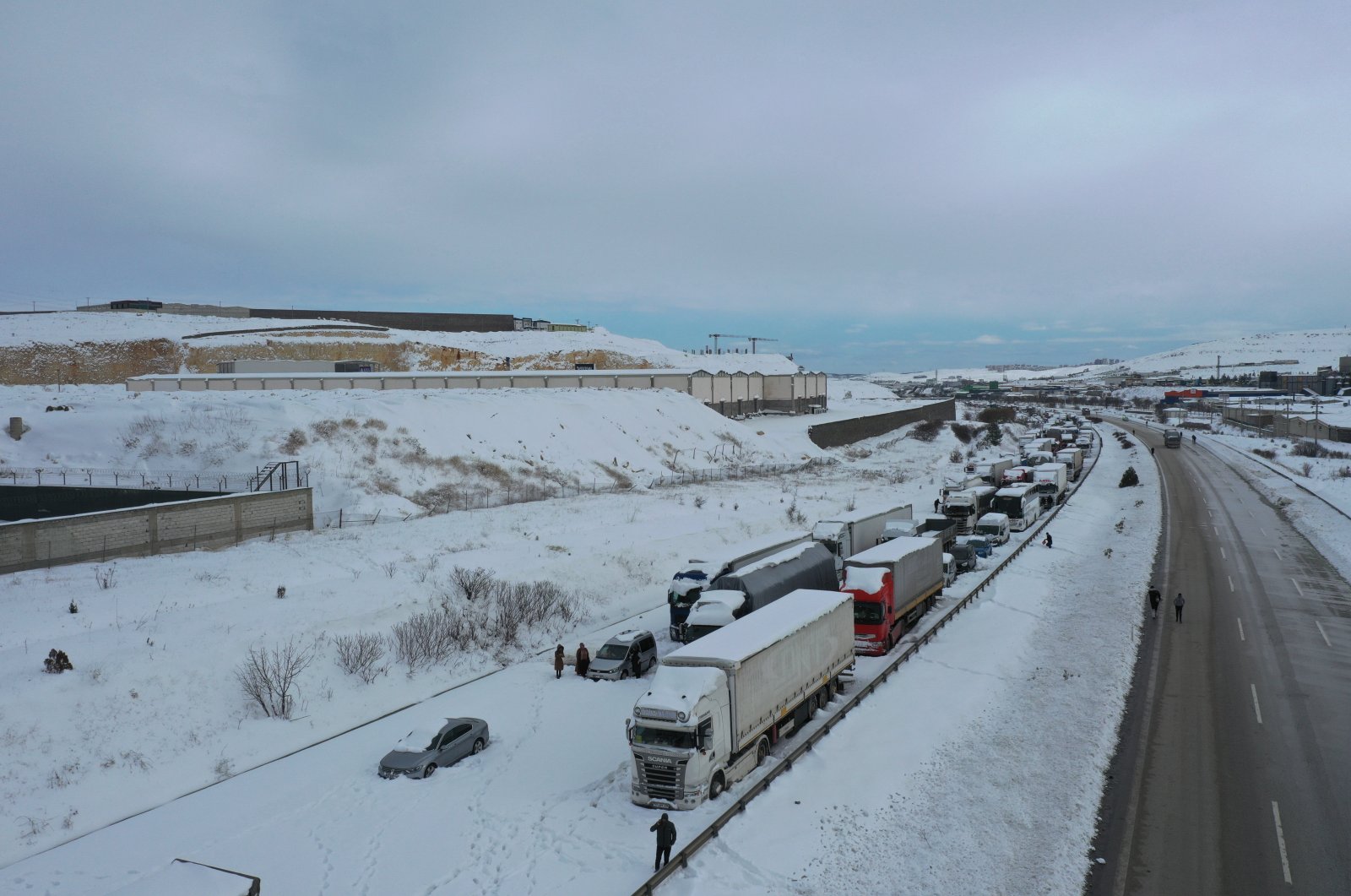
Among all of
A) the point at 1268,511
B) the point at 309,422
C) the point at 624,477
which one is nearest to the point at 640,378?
the point at 624,477

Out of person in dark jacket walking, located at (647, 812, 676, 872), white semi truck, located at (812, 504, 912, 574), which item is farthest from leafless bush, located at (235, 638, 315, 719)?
white semi truck, located at (812, 504, 912, 574)

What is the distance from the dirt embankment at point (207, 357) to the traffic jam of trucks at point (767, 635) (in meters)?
73.2

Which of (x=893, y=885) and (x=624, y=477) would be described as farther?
(x=624, y=477)

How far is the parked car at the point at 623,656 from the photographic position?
23000mm

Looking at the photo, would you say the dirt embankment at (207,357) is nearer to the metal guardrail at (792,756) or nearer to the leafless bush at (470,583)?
the leafless bush at (470,583)

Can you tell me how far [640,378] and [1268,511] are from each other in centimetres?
5276

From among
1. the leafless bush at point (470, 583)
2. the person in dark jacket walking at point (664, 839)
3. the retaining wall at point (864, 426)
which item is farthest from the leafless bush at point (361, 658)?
the retaining wall at point (864, 426)

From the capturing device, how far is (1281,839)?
540 inches

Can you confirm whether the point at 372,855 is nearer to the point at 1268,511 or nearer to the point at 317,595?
the point at 317,595

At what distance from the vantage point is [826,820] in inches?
580

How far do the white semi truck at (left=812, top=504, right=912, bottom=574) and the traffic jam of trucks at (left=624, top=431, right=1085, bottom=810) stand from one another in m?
0.06

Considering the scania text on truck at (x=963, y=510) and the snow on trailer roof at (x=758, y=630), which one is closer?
the snow on trailer roof at (x=758, y=630)

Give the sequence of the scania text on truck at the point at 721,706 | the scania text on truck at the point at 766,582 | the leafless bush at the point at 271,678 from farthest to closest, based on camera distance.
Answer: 1. the scania text on truck at the point at 766,582
2. the leafless bush at the point at 271,678
3. the scania text on truck at the point at 721,706

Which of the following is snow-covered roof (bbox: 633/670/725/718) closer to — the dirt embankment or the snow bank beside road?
the snow bank beside road
